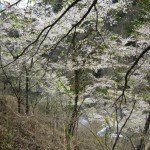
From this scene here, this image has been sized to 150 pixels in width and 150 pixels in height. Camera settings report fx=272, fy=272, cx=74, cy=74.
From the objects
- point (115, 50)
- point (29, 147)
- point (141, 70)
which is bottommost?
point (29, 147)

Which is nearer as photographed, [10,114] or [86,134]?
[10,114]

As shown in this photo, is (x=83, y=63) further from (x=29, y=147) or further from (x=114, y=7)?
(x=29, y=147)

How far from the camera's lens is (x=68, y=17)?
7.14 meters

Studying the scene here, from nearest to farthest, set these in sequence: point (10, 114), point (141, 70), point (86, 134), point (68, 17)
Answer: point (68, 17)
point (141, 70)
point (10, 114)
point (86, 134)

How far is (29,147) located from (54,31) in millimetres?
3277

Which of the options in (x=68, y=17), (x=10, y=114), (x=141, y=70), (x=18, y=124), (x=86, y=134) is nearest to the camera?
(x=68, y=17)

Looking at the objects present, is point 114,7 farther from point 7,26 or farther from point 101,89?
point 7,26

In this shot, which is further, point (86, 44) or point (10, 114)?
point (10, 114)

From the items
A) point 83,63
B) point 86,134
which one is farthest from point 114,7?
point 86,134

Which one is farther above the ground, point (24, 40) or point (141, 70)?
point (24, 40)

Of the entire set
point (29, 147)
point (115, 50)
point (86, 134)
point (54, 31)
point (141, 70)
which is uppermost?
point (54, 31)

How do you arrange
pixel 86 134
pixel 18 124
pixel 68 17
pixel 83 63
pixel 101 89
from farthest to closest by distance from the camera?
1. pixel 86 134
2. pixel 18 124
3. pixel 101 89
4. pixel 68 17
5. pixel 83 63

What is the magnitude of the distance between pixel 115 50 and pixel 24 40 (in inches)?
118

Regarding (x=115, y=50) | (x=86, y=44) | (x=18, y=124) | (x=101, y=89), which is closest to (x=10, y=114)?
(x=18, y=124)
